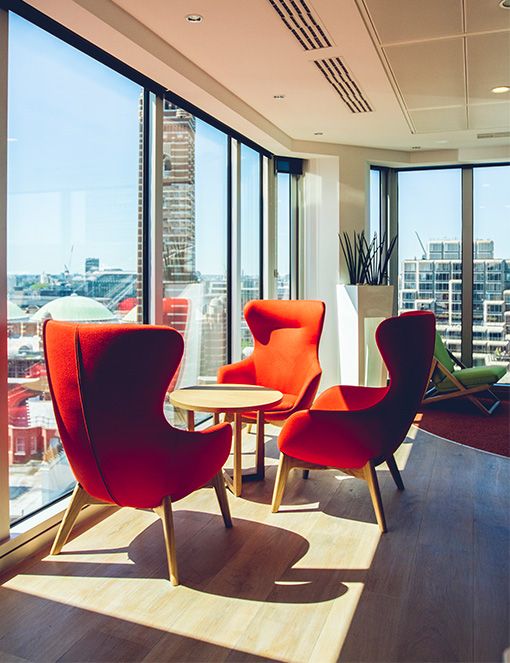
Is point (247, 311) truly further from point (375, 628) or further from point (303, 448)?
point (375, 628)

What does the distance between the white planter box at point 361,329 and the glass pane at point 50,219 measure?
10.8 feet

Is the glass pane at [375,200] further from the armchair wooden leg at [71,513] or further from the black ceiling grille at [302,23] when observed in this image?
the armchair wooden leg at [71,513]

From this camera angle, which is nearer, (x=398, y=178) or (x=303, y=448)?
(x=303, y=448)

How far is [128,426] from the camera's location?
248 centimetres

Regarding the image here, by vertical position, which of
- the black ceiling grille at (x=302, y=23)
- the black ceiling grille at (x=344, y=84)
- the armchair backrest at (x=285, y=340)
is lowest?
the armchair backrest at (x=285, y=340)

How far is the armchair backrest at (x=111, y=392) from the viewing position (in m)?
2.40

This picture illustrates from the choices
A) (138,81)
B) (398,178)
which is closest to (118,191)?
(138,81)

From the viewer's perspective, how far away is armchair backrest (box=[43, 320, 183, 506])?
2404mm

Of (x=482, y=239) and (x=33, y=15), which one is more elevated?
(x=33, y=15)

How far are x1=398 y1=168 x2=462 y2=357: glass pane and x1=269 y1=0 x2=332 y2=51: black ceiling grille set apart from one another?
399 centimetres

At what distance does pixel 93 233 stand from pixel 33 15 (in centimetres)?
121

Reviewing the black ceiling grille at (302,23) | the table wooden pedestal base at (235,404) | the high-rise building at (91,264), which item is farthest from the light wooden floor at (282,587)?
the black ceiling grille at (302,23)

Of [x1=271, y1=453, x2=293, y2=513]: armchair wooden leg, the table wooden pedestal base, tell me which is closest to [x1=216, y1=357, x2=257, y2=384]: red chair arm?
the table wooden pedestal base

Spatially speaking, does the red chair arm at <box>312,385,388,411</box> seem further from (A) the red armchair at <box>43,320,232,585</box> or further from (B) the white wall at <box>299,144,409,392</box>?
(B) the white wall at <box>299,144,409,392</box>
